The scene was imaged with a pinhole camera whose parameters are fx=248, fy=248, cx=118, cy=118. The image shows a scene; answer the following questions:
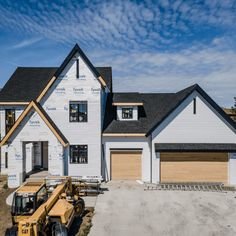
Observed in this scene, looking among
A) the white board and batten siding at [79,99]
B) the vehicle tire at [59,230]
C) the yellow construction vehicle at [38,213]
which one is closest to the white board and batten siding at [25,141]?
the white board and batten siding at [79,99]

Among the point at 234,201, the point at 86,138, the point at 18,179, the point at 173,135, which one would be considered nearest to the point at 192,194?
the point at 234,201

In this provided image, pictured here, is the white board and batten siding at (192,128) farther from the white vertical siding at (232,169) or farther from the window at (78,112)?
the window at (78,112)

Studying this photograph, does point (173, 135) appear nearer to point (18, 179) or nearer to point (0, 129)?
point (18, 179)

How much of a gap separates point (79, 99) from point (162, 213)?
10421 mm

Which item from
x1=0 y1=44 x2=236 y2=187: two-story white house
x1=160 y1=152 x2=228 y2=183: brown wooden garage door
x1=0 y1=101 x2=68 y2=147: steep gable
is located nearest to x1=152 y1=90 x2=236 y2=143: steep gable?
x1=0 y1=44 x2=236 y2=187: two-story white house

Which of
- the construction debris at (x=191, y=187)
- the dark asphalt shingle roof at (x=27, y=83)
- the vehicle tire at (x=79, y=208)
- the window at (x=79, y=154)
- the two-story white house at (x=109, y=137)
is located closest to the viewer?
the vehicle tire at (x=79, y=208)

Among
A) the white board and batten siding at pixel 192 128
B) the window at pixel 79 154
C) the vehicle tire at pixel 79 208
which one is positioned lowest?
the vehicle tire at pixel 79 208

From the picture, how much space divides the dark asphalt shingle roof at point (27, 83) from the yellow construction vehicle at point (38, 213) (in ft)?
38.8

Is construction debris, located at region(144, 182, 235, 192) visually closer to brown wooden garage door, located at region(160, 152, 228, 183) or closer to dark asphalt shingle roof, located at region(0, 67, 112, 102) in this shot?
brown wooden garage door, located at region(160, 152, 228, 183)

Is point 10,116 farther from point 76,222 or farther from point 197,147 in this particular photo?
point 197,147

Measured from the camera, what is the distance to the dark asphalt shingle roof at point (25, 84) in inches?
839

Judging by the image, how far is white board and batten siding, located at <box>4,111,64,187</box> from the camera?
18.0 meters

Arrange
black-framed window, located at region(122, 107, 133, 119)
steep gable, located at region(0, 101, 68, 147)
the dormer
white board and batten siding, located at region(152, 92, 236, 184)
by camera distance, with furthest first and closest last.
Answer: black-framed window, located at region(122, 107, 133, 119) → the dormer → white board and batten siding, located at region(152, 92, 236, 184) → steep gable, located at region(0, 101, 68, 147)

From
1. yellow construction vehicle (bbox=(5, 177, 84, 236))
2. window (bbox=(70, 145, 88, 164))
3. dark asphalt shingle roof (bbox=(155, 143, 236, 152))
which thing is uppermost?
dark asphalt shingle roof (bbox=(155, 143, 236, 152))
